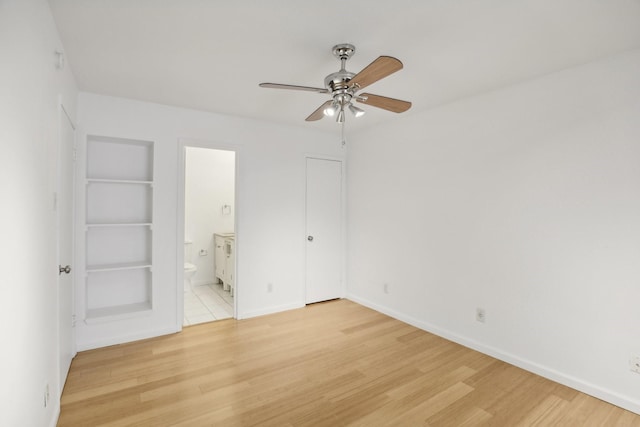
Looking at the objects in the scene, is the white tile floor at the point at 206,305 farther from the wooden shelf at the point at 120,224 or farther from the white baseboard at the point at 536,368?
the white baseboard at the point at 536,368

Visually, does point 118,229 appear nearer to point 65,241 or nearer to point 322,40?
point 65,241

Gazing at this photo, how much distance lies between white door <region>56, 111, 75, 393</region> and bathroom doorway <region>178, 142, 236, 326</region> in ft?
7.00

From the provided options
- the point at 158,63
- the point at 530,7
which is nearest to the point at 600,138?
the point at 530,7

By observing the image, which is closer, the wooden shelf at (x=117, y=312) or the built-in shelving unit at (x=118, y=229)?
the wooden shelf at (x=117, y=312)

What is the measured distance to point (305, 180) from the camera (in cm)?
429

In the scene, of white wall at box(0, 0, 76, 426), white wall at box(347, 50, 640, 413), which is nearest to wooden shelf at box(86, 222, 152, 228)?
white wall at box(0, 0, 76, 426)

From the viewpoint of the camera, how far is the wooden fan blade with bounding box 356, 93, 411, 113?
7.27 feet

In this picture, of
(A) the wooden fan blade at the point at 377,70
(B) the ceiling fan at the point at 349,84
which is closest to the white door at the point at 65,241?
(B) the ceiling fan at the point at 349,84

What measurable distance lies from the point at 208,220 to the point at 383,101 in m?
4.02

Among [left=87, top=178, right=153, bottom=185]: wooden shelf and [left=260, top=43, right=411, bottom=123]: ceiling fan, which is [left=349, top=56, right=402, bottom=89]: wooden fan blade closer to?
[left=260, top=43, right=411, bottom=123]: ceiling fan

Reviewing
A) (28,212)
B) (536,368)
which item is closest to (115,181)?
(28,212)

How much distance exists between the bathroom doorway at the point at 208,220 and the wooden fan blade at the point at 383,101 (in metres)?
3.21

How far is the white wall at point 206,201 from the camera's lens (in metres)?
5.21

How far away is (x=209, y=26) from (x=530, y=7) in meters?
1.86
